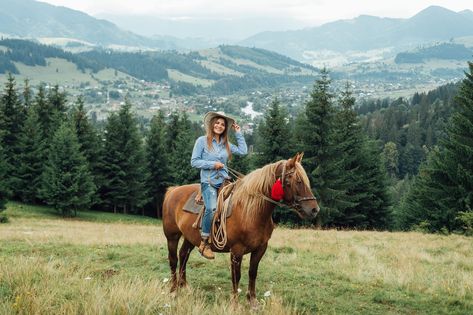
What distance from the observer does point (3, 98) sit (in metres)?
48.0

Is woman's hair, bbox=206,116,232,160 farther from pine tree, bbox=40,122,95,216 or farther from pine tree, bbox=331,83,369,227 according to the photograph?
pine tree, bbox=40,122,95,216

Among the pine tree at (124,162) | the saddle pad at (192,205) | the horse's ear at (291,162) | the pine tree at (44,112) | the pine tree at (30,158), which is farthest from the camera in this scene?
the pine tree at (124,162)

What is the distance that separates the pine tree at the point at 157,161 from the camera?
54.6 metres

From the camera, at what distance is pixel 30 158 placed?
4531 centimetres

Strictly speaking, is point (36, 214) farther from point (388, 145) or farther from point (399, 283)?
point (388, 145)

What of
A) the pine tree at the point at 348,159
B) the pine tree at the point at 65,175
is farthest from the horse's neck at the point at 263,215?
the pine tree at the point at 65,175

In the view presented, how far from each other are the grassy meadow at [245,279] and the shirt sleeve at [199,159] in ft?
7.34

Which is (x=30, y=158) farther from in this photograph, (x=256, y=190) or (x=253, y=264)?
(x=256, y=190)

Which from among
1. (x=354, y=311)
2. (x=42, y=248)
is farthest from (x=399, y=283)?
(x=42, y=248)

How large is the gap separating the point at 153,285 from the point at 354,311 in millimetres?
3921

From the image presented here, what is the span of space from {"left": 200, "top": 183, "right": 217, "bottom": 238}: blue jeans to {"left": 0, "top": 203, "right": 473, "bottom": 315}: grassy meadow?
116cm

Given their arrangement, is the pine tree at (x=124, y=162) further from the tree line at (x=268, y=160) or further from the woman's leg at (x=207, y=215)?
the woman's leg at (x=207, y=215)

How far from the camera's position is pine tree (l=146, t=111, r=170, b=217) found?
54625 millimetres

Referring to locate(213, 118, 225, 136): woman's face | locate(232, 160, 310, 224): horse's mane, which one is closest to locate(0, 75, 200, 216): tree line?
locate(213, 118, 225, 136): woman's face
